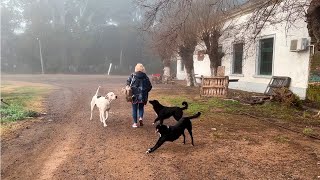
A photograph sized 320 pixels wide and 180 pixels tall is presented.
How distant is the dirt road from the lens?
5445 millimetres

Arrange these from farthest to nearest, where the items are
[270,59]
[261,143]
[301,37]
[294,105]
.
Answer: [270,59] < [301,37] < [294,105] < [261,143]

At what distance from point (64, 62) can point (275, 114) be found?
48.8 meters

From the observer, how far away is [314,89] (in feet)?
45.3

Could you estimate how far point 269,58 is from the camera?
18578 millimetres

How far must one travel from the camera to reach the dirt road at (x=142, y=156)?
214 inches

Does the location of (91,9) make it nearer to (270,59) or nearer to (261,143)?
(270,59)

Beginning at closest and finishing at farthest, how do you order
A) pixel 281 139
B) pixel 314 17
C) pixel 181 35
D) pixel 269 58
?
1. pixel 281 139
2. pixel 314 17
3. pixel 269 58
4. pixel 181 35

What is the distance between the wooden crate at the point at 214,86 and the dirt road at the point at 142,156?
7.62m

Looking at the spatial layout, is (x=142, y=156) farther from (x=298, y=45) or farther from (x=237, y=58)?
(x=237, y=58)

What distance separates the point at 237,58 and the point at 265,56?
346cm

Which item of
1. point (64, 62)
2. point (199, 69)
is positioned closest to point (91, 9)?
point (64, 62)

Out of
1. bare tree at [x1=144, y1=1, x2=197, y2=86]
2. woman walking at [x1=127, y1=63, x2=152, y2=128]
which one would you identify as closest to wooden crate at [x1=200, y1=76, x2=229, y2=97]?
bare tree at [x1=144, y1=1, x2=197, y2=86]

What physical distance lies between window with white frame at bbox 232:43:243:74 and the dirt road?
43.5 feet

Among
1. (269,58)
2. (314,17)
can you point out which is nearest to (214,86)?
(269,58)
